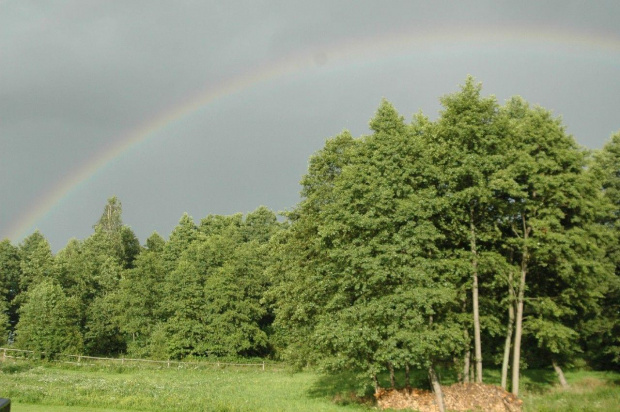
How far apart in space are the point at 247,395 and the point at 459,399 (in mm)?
14548

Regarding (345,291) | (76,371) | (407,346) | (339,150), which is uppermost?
(339,150)

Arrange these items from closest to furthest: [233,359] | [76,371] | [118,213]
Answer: [76,371] → [233,359] → [118,213]

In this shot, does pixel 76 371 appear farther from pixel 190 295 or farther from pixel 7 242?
pixel 7 242

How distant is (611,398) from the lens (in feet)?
82.6

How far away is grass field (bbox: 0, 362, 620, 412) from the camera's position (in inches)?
950

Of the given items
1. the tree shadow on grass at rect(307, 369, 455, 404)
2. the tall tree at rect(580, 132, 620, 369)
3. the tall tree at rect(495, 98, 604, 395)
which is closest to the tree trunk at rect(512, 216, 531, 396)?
the tall tree at rect(495, 98, 604, 395)

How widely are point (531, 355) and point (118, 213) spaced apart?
86.8m

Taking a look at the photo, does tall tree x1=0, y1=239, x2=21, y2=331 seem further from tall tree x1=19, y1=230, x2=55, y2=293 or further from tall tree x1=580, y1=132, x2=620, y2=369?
tall tree x1=580, y1=132, x2=620, y2=369

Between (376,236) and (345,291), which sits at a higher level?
(376,236)

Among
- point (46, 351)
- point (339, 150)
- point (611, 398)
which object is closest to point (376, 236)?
point (339, 150)

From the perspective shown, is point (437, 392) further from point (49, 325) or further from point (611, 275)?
point (49, 325)

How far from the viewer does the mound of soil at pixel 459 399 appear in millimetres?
23859

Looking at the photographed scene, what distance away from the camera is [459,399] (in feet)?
81.1

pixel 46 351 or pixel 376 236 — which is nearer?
pixel 376 236
